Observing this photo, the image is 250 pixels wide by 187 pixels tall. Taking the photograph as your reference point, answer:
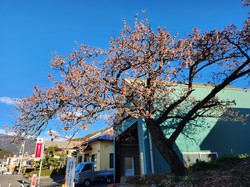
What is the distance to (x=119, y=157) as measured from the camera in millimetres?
15180

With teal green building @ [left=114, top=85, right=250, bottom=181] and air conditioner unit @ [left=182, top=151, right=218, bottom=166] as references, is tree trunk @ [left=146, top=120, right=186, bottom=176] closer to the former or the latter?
teal green building @ [left=114, top=85, right=250, bottom=181]

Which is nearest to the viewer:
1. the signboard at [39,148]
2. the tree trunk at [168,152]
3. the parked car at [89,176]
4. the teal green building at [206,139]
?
the tree trunk at [168,152]

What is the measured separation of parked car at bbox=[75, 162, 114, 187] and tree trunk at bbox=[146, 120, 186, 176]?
368 inches

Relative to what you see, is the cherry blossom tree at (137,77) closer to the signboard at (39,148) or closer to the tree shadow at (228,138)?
the signboard at (39,148)

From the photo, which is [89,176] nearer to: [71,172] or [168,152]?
[71,172]

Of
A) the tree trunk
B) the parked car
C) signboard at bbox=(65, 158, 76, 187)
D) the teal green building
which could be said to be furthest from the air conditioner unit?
the parked car

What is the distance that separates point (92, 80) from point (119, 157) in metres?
9.70

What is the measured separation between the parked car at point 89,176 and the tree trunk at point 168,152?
368 inches

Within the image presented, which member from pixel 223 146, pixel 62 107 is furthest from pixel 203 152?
pixel 62 107

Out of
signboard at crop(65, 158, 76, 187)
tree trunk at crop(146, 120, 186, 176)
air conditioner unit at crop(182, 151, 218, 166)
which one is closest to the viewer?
signboard at crop(65, 158, 76, 187)

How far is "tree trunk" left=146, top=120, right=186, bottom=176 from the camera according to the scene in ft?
22.9

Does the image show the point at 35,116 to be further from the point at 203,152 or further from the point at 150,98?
the point at 203,152

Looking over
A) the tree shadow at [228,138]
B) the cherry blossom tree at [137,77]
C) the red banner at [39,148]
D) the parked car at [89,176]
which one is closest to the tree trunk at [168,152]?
the cherry blossom tree at [137,77]

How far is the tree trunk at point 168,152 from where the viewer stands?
6.97m
